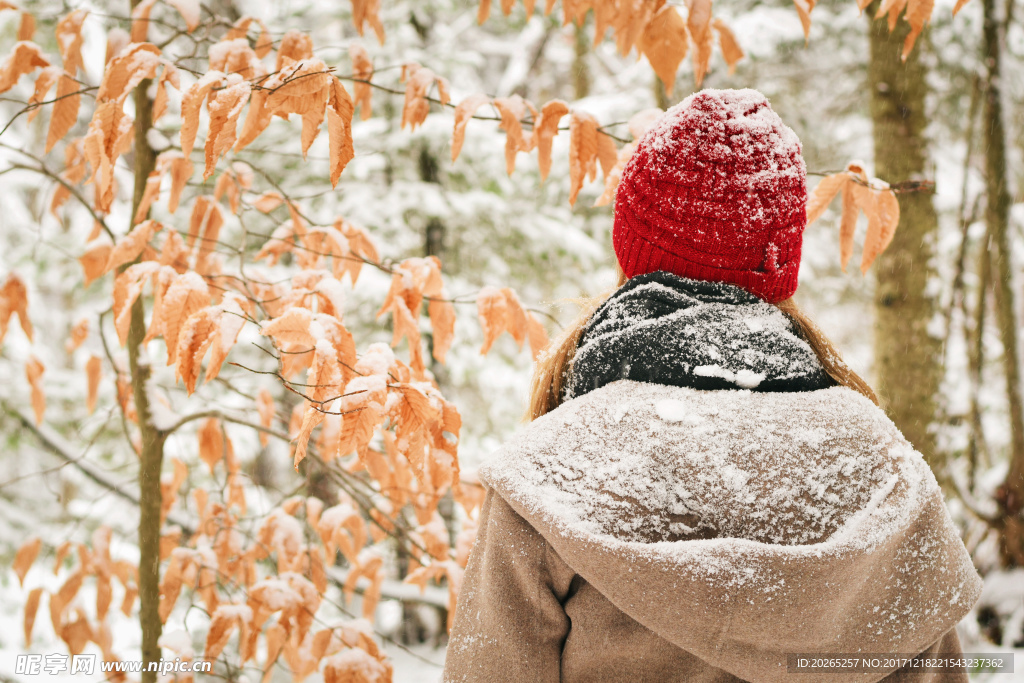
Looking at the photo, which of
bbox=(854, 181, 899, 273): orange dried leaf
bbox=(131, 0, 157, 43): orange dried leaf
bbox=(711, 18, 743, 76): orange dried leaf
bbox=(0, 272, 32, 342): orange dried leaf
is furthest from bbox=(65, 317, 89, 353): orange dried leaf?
bbox=(854, 181, 899, 273): orange dried leaf

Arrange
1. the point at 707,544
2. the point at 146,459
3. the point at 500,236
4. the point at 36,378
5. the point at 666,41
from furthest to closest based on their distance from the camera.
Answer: the point at 500,236, the point at 36,378, the point at 146,459, the point at 666,41, the point at 707,544

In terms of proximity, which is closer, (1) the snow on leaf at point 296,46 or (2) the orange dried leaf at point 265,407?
(1) the snow on leaf at point 296,46

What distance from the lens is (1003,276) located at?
13.5ft

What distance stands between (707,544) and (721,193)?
0.58 m

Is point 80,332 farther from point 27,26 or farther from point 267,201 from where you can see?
point 27,26

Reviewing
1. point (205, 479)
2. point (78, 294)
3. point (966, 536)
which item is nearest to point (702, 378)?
point (966, 536)

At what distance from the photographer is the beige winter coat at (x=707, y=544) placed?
0.90m

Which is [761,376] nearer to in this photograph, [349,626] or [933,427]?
[349,626]

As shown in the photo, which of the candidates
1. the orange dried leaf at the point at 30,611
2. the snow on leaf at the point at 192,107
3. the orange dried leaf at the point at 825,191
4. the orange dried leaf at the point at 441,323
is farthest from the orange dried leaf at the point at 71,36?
the orange dried leaf at the point at 825,191

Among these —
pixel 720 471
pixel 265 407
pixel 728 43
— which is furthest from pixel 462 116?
pixel 265 407

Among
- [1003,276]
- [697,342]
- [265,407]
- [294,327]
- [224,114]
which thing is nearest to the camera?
[697,342]

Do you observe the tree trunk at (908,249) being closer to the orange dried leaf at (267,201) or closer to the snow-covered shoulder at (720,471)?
the snow-covered shoulder at (720,471)

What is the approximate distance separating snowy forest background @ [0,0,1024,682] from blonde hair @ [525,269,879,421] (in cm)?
209

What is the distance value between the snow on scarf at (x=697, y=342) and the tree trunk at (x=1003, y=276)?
3.97 meters
